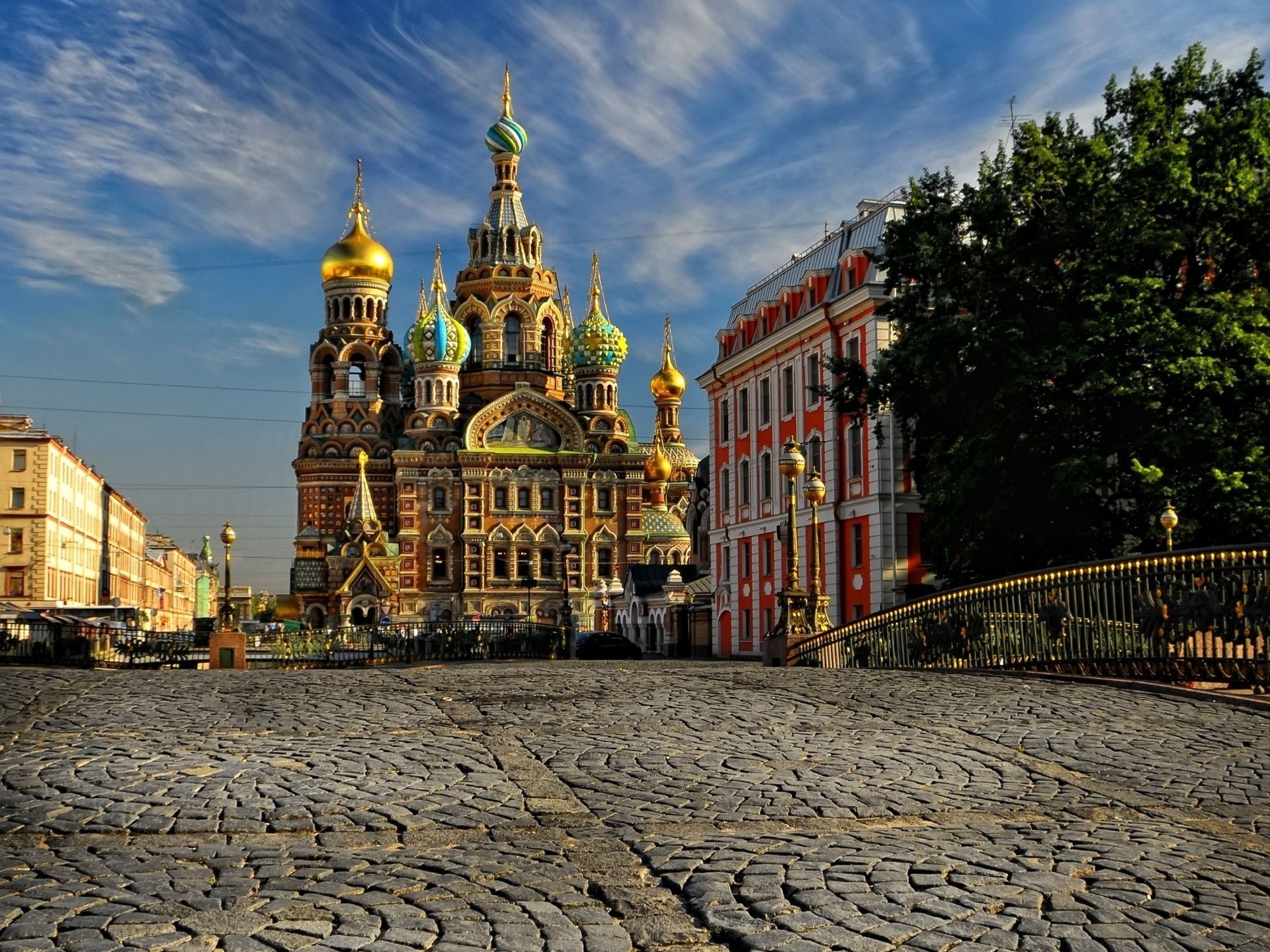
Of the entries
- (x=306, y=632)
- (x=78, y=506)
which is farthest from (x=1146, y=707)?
(x=78, y=506)

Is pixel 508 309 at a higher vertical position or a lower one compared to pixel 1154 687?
higher

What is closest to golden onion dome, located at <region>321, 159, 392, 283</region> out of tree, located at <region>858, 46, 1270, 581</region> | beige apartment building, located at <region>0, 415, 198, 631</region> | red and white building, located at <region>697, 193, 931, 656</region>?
beige apartment building, located at <region>0, 415, 198, 631</region>

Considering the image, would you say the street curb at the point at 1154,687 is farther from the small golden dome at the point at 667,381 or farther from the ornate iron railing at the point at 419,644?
the small golden dome at the point at 667,381

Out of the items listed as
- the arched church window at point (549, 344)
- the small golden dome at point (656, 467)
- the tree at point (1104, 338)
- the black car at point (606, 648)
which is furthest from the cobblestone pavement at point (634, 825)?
the arched church window at point (549, 344)

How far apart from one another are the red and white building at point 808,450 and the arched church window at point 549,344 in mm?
48894

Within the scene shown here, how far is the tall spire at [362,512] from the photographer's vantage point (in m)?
88.2

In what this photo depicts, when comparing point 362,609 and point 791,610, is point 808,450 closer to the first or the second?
point 791,610

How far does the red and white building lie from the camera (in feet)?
125

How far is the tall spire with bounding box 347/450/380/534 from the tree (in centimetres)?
6429

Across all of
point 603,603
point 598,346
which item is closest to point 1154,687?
point 603,603

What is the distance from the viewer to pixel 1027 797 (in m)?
7.69

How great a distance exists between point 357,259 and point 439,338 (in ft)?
32.7

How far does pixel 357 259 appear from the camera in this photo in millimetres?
95188

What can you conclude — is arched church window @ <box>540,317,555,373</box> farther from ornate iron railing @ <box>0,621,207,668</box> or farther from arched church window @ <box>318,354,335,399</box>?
ornate iron railing @ <box>0,621,207,668</box>
